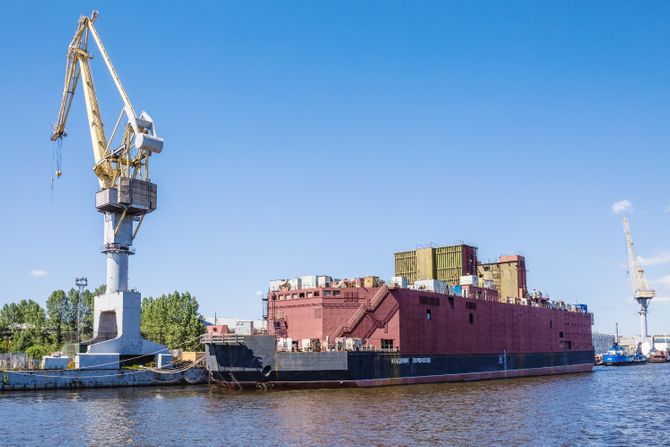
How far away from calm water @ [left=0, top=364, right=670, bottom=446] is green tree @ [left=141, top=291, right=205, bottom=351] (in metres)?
34.5

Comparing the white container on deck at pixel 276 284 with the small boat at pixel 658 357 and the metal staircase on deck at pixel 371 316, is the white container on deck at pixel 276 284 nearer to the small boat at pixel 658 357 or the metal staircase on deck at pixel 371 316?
the metal staircase on deck at pixel 371 316

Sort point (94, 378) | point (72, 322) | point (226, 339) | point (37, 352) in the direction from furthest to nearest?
1. point (72, 322)
2. point (37, 352)
3. point (94, 378)
4. point (226, 339)

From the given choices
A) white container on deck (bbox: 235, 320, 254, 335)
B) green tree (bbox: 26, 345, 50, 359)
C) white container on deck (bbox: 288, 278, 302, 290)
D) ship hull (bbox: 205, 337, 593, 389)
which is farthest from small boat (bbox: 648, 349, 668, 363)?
green tree (bbox: 26, 345, 50, 359)

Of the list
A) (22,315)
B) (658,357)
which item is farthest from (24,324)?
(658,357)

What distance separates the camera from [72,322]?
9975 cm

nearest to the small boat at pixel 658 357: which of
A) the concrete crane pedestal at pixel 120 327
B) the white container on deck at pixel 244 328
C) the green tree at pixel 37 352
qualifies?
the concrete crane pedestal at pixel 120 327

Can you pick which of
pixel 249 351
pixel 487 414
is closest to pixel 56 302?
pixel 249 351

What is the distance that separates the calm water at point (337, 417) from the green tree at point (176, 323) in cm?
3452

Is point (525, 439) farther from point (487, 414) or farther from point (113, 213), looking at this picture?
point (113, 213)

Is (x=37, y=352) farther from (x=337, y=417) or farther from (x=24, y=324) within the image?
(x=337, y=417)

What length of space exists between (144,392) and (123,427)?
20438mm

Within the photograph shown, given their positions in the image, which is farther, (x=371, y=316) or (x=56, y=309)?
(x=56, y=309)

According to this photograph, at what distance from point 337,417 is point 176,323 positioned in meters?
57.8

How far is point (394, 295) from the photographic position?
5875cm
